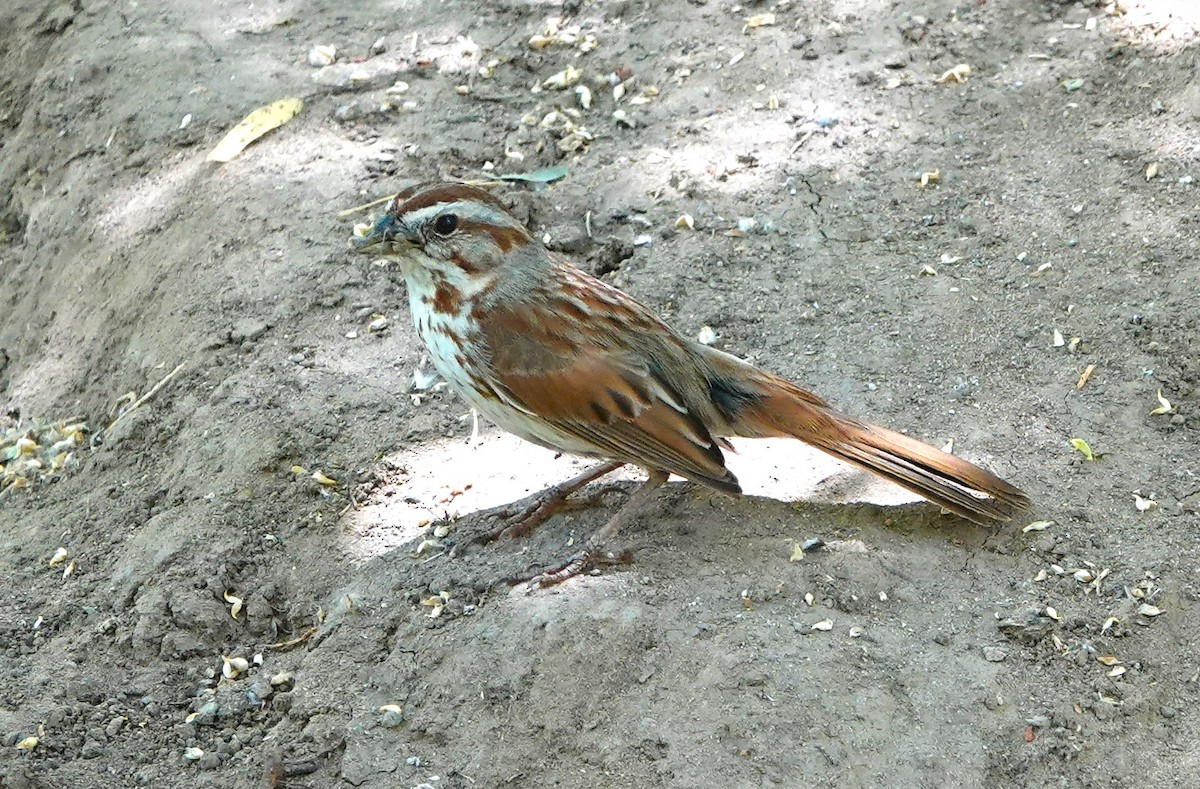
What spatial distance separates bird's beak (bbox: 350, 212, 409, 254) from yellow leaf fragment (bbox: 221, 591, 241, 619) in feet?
4.19

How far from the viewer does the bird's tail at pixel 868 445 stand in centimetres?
448

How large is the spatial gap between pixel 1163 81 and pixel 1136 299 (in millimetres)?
1419

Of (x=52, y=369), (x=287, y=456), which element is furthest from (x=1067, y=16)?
(x=52, y=369)

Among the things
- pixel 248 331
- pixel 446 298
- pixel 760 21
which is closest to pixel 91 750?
pixel 446 298

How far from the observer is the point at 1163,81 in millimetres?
6148

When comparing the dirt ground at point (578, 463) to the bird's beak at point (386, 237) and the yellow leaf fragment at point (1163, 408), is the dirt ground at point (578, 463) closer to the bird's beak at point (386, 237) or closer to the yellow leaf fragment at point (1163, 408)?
the yellow leaf fragment at point (1163, 408)

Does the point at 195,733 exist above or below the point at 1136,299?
above

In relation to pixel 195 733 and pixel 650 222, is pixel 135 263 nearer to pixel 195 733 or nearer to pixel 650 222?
pixel 650 222

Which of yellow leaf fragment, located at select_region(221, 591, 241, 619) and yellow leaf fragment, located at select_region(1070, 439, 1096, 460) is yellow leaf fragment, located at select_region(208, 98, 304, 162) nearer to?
yellow leaf fragment, located at select_region(221, 591, 241, 619)

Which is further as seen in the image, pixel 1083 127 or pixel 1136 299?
pixel 1083 127

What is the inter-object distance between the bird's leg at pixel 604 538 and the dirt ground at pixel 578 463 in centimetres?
8

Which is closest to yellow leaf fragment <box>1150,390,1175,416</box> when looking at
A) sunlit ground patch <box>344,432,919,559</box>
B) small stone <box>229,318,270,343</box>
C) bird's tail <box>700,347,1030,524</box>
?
bird's tail <box>700,347,1030,524</box>

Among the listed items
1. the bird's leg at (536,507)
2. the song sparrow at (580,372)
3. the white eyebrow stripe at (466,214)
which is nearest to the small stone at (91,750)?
the bird's leg at (536,507)

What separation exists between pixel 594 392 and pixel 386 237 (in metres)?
0.88
